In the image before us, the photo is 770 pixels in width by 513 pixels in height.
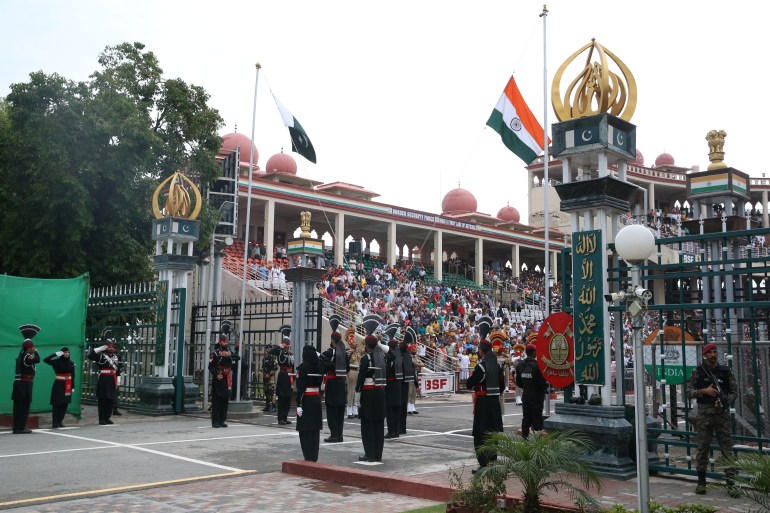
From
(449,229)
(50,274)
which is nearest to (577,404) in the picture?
(50,274)

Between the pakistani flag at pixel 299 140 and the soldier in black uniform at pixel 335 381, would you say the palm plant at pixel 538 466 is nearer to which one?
the soldier in black uniform at pixel 335 381

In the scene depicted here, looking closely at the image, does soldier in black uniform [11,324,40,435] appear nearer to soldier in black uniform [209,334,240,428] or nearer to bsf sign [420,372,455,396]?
soldier in black uniform [209,334,240,428]

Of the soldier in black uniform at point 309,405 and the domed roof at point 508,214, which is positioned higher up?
the domed roof at point 508,214

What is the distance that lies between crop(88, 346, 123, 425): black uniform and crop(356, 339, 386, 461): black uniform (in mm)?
6781

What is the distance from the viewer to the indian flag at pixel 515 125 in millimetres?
17391

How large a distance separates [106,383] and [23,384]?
1885 millimetres

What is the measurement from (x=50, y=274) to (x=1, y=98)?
14.8 meters

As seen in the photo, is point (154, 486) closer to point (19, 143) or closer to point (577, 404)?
point (577, 404)

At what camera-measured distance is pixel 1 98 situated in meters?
31.7

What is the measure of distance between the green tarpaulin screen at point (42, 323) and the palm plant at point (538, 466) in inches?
448

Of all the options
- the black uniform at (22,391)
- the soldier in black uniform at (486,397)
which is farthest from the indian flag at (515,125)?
the black uniform at (22,391)

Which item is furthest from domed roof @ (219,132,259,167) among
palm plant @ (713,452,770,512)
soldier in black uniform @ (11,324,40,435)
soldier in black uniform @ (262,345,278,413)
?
palm plant @ (713,452,770,512)

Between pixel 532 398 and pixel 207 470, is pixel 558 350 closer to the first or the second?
pixel 532 398

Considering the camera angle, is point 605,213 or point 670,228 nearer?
point 605,213
